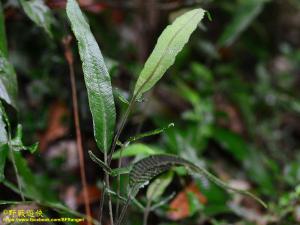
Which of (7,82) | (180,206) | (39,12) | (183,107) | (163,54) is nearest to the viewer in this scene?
(163,54)

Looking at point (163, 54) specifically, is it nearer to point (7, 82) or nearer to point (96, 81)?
point (96, 81)

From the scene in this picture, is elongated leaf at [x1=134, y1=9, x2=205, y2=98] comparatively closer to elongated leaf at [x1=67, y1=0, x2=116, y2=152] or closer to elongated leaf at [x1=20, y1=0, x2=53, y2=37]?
elongated leaf at [x1=67, y1=0, x2=116, y2=152]

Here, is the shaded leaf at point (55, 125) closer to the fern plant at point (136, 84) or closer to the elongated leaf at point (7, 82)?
the elongated leaf at point (7, 82)

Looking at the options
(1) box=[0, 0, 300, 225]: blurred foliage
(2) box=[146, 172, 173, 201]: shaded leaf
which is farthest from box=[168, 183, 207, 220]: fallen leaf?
(2) box=[146, 172, 173, 201]: shaded leaf

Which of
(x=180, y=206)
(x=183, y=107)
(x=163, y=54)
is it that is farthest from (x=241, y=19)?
(x=163, y=54)

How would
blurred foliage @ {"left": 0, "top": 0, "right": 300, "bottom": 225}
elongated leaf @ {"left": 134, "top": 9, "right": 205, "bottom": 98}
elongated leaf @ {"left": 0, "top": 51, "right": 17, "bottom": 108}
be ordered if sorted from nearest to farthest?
1. elongated leaf @ {"left": 134, "top": 9, "right": 205, "bottom": 98}
2. elongated leaf @ {"left": 0, "top": 51, "right": 17, "bottom": 108}
3. blurred foliage @ {"left": 0, "top": 0, "right": 300, "bottom": 225}
